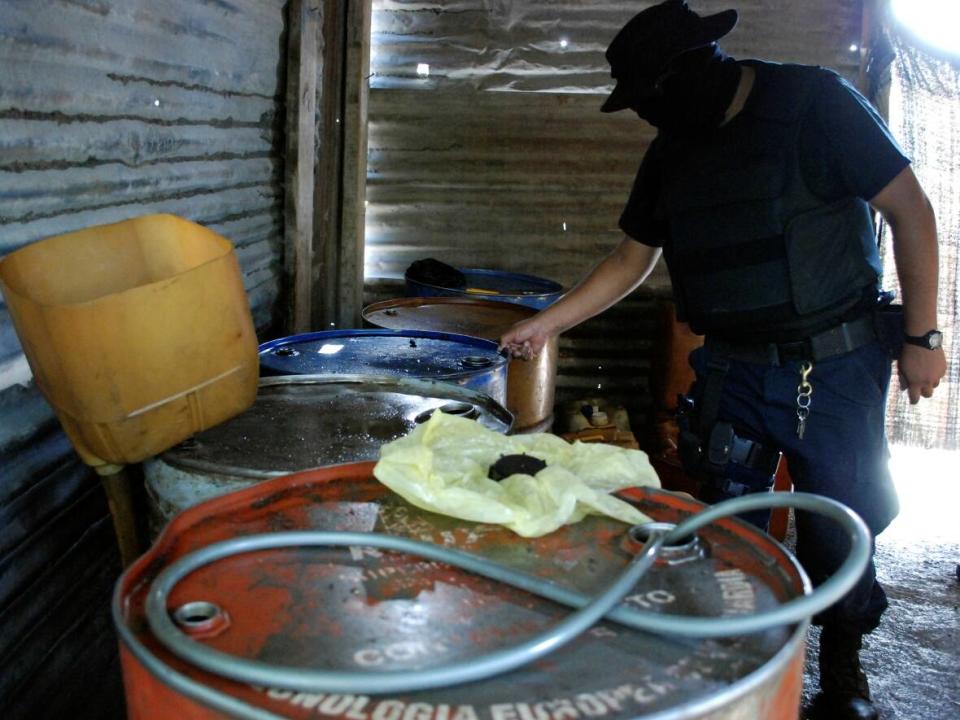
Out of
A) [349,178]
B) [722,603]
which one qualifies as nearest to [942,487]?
[349,178]

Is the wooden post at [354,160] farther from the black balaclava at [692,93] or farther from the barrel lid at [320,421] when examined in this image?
the barrel lid at [320,421]

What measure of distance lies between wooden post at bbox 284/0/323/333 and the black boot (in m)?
2.75

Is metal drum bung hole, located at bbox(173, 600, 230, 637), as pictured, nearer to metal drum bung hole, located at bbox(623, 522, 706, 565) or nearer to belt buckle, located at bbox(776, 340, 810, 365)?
metal drum bung hole, located at bbox(623, 522, 706, 565)

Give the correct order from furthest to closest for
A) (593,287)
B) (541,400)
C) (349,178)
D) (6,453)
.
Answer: (349,178)
(541,400)
(593,287)
(6,453)

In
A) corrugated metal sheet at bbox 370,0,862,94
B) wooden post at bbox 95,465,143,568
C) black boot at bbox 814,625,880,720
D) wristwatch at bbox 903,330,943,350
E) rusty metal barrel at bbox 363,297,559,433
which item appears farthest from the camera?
corrugated metal sheet at bbox 370,0,862,94

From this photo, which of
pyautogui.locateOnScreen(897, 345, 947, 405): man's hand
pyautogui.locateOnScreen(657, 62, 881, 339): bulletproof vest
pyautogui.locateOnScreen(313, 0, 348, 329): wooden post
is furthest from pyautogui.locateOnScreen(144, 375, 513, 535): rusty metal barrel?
pyautogui.locateOnScreen(313, 0, 348, 329): wooden post

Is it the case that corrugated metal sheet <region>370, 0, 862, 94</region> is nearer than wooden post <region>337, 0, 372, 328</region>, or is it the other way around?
wooden post <region>337, 0, 372, 328</region>

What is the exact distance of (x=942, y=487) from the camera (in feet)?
18.9

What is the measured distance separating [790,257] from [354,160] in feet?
9.22

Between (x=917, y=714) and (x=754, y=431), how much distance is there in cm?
139

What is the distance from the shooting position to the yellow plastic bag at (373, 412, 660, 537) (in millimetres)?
1372

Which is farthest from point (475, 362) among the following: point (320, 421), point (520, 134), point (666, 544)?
point (520, 134)

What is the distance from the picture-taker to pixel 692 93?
8.84 feet

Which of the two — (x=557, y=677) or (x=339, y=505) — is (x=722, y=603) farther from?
(x=339, y=505)
